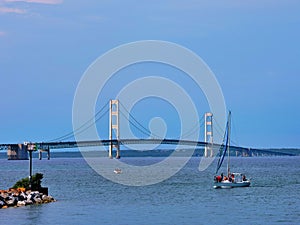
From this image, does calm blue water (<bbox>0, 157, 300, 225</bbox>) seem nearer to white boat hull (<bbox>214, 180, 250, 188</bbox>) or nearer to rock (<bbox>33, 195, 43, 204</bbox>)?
rock (<bbox>33, 195, 43, 204</bbox>)

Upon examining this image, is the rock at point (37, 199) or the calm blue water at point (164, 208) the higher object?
the rock at point (37, 199)

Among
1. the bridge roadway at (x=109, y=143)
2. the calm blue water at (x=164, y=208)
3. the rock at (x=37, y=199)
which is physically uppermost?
the bridge roadway at (x=109, y=143)

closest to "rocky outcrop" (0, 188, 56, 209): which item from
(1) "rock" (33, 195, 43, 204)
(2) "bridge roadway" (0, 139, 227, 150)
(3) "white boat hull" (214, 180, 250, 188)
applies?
(1) "rock" (33, 195, 43, 204)

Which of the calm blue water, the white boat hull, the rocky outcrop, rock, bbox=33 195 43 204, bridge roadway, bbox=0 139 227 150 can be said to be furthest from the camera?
bridge roadway, bbox=0 139 227 150

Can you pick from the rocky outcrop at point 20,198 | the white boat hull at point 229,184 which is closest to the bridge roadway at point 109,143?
the white boat hull at point 229,184

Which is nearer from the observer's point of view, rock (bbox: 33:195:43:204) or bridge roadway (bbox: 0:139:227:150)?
rock (bbox: 33:195:43:204)

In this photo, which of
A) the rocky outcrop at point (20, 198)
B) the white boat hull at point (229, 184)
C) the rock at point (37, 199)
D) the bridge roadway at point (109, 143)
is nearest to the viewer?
the rocky outcrop at point (20, 198)

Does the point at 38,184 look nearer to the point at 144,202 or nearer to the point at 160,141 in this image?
the point at 144,202

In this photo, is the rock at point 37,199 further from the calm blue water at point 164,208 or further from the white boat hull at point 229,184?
the white boat hull at point 229,184

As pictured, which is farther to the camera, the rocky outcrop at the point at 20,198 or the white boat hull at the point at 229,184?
the white boat hull at the point at 229,184

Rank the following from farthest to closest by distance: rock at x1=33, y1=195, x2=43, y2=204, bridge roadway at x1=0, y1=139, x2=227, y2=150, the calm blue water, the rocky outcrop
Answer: bridge roadway at x1=0, y1=139, x2=227, y2=150 → rock at x1=33, y1=195, x2=43, y2=204 → the rocky outcrop → the calm blue water
